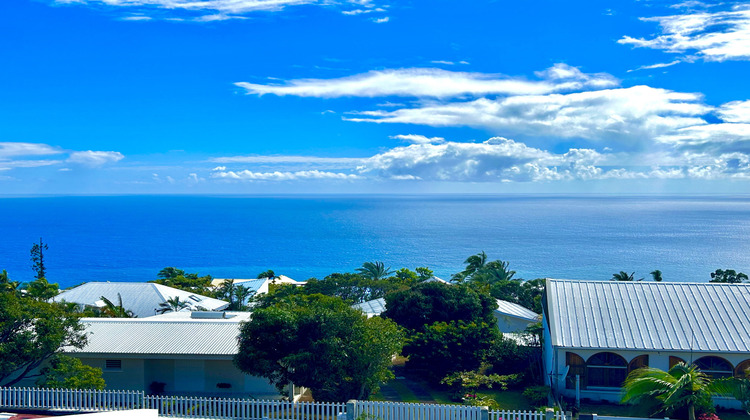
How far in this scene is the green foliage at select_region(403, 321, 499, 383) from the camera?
26844mm

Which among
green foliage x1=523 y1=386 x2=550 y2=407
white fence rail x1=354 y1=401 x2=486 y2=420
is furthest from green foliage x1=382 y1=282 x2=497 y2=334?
white fence rail x1=354 y1=401 x2=486 y2=420

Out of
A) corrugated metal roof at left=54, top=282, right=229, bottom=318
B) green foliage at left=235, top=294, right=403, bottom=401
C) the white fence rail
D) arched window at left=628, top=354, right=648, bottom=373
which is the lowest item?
the white fence rail

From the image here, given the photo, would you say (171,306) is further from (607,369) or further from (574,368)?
(607,369)

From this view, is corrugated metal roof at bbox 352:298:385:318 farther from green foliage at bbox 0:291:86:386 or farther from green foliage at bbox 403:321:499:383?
green foliage at bbox 0:291:86:386

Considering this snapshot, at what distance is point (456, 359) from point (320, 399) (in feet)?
25.3

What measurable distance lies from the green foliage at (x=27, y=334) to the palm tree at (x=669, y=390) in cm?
1923

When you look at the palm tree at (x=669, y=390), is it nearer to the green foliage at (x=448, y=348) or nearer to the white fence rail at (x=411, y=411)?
the white fence rail at (x=411, y=411)

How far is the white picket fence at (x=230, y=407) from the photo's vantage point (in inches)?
673

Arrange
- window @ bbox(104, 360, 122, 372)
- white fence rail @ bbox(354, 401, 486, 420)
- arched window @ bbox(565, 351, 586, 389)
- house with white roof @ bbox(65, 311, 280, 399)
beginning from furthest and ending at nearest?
window @ bbox(104, 360, 122, 372) → house with white roof @ bbox(65, 311, 280, 399) → arched window @ bbox(565, 351, 586, 389) → white fence rail @ bbox(354, 401, 486, 420)

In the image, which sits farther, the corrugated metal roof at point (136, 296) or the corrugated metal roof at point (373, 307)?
the corrugated metal roof at point (136, 296)

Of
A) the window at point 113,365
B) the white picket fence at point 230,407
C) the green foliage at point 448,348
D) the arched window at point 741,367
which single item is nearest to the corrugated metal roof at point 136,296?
the window at point 113,365

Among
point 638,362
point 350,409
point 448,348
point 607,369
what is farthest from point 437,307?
point 350,409

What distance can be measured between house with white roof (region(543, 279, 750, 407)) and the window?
17.5m

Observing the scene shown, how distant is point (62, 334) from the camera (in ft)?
72.3
